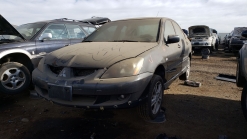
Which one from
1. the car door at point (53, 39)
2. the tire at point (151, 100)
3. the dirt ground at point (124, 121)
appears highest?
the car door at point (53, 39)

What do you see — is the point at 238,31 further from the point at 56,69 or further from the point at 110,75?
the point at 56,69

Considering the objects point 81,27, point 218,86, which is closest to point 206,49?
point 218,86

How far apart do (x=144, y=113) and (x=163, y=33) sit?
1426mm

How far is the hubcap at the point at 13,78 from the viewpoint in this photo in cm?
369

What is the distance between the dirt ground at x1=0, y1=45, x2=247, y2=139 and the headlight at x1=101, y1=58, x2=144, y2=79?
796 mm

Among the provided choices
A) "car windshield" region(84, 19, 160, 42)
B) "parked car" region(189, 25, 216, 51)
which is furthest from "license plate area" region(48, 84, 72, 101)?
"parked car" region(189, 25, 216, 51)

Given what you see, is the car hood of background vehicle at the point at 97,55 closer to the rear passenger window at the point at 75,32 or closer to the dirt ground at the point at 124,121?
the dirt ground at the point at 124,121

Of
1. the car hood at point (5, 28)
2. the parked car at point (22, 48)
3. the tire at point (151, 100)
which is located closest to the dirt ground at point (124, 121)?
the tire at point (151, 100)

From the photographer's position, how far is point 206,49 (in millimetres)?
11523

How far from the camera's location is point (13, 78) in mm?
3773

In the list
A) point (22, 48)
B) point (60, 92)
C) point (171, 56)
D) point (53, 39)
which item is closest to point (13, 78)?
point (22, 48)

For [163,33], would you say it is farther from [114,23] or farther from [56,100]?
[56,100]

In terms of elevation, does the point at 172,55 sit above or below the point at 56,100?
above

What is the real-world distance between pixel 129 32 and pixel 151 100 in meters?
1.38
